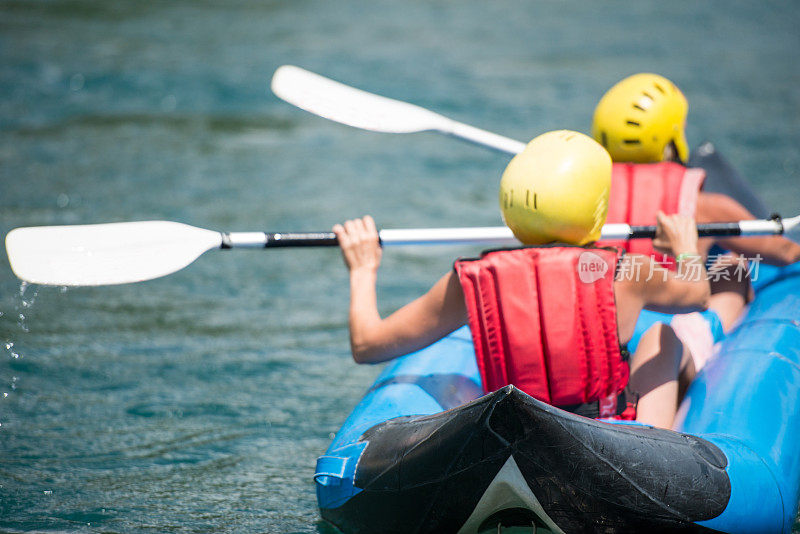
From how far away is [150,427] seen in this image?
3.73m

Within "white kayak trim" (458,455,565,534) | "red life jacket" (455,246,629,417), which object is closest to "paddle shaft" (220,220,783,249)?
"red life jacket" (455,246,629,417)

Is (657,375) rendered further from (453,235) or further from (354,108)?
(354,108)

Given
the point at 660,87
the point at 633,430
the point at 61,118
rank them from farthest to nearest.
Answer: the point at 61,118 < the point at 660,87 < the point at 633,430

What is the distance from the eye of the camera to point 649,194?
137 inches

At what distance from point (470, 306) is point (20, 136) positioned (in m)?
6.68

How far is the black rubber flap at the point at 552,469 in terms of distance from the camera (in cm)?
208

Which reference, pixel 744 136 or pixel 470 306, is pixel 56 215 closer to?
pixel 470 306

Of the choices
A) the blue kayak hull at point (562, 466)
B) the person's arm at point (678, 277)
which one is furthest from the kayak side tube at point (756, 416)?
the person's arm at point (678, 277)

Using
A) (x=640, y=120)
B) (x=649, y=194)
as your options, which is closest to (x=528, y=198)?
(x=649, y=194)

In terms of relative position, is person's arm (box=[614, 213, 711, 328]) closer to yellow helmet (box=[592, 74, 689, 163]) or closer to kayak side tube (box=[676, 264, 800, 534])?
kayak side tube (box=[676, 264, 800, 534])

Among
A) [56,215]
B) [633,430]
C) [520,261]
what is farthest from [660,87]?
[56,215]

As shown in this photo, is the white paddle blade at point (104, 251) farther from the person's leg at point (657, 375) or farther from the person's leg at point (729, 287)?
the person's leg at point (729, 287)

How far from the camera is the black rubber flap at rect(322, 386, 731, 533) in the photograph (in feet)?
6.84

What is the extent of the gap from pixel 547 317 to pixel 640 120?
1.50 meters
